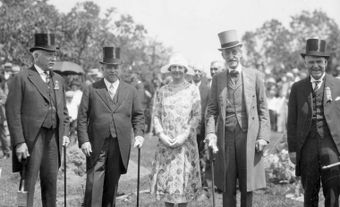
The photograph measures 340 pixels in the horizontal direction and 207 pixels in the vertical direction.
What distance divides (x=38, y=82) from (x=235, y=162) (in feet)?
8.13

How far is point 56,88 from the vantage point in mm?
6332

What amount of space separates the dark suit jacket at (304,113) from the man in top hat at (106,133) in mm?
1890

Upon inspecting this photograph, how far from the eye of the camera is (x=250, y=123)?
627 cm

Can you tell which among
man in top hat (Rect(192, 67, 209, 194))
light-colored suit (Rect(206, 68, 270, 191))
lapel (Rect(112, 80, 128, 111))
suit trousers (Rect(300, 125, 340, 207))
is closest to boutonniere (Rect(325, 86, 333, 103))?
suit trousers (Rect(300, 125, 340, 207))

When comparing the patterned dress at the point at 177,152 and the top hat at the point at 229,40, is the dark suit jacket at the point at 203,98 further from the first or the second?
the top hat at the point at 229,40

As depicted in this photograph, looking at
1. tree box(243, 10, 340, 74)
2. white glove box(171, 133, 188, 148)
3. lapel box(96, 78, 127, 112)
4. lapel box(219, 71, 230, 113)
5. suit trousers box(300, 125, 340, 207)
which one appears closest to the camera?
suit trousers box(300, 125, 340, 207)

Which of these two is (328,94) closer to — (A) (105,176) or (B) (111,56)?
(B) (111,56)

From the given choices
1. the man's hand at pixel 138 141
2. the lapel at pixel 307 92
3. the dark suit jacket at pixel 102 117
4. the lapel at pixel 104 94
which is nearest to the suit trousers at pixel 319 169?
the lapel at pixel 307 92

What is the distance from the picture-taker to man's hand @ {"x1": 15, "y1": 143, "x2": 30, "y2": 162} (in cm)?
589

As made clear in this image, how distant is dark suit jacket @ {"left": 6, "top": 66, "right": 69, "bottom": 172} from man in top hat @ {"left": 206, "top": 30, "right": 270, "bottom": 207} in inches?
75.8

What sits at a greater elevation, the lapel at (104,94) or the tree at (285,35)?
the tree at (285,35)

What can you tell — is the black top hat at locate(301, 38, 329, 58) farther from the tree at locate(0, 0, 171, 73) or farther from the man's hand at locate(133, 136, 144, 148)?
the tree at locate(0, 0, 171, 73)

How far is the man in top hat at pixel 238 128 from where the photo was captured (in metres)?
6.29

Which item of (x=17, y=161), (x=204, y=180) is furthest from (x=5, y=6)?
(x=17, y=161)
